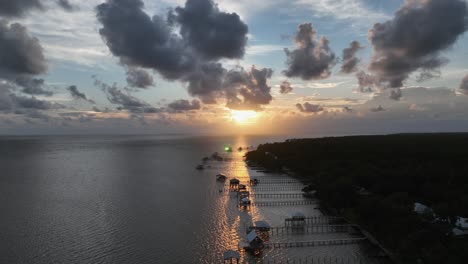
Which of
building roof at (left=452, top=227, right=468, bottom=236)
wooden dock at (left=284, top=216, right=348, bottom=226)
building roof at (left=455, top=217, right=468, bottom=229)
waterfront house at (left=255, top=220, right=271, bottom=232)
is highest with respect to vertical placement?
building roof at (left=455, top=217, right=468, bottom=229)

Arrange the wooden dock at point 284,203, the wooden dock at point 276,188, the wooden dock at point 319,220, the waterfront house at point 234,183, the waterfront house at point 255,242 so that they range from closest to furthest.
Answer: the waterfront house at point 255,242 → the wooden dock at point 319,220 → the wooden dock at point 284,203 → the wooden dock at point 276,188 → the waterfront house at point 234,183

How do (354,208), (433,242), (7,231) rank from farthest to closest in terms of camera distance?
(354,208) → (7,231) → (433,242)

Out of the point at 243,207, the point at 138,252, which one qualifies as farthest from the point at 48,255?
the point at 243,207

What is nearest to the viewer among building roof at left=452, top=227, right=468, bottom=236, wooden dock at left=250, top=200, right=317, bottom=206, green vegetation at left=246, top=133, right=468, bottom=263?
green vegetation at left=246, top=133, right=468, bottom=263

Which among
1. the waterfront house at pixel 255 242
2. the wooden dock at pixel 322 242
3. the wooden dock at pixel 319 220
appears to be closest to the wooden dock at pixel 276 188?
the wooden dock at pixel 319 220

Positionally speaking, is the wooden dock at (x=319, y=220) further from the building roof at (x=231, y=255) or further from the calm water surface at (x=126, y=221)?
the building roof at (x=231, y=255)

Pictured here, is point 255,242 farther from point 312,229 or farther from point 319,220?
point 319,220

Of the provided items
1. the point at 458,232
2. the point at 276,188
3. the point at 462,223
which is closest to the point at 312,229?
the point at 458,232

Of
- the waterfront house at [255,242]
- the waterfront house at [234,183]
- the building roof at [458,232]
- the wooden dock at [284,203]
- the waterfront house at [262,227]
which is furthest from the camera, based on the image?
the waterfront house at [234,183]

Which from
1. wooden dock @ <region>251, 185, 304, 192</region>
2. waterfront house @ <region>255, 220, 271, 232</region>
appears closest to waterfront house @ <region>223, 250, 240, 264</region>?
waterfront house @ <region>255, 220, 271, 232</region>

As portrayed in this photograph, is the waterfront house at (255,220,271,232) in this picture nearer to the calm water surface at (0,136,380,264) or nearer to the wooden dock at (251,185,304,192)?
the calm water surface at (0,136,380,264)

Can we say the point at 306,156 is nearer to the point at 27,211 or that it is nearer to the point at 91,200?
the point at 91,200
